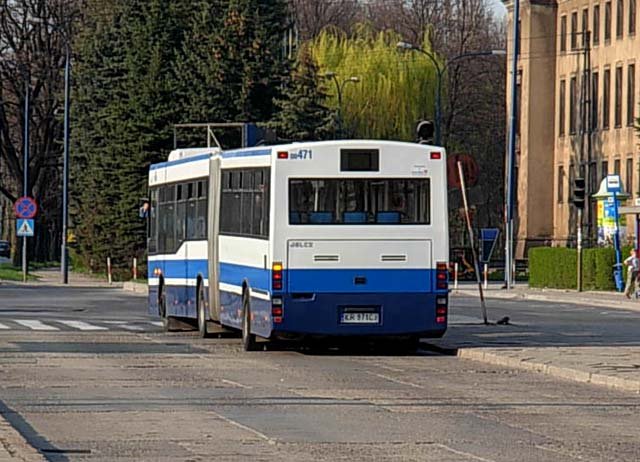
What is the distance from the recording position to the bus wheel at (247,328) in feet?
82.4

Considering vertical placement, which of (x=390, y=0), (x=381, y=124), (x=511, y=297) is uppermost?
(x=390, y=0)

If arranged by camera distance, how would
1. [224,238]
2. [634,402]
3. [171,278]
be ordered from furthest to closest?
[171,278] < [224,238] < [634,402]

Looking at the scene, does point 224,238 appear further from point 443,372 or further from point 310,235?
point 443,372

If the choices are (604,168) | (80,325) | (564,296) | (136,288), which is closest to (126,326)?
(80,325)

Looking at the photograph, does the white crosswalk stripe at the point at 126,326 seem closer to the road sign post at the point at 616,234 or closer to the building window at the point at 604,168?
the road sign post at the point at 616,234

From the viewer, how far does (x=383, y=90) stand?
79500mm

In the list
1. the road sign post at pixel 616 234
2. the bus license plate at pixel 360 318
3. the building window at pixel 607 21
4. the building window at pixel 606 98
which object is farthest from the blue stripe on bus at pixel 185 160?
the building window at pixel 607 21

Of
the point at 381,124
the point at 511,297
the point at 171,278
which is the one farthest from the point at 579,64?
the point at 171,278

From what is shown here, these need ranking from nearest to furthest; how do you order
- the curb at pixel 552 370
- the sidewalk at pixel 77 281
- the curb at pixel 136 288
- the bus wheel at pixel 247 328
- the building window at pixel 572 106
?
1. the curb at pixel 552 370
2. the bus wheel at pixel 247 328
3. the curb at pixel 136 288
4. the sidewalk at pixel 77 281
5. the building window at pixel 572 106

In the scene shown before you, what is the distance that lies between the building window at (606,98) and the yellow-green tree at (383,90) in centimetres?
776

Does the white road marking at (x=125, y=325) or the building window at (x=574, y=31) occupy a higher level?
the building window at (x=574, y=31)

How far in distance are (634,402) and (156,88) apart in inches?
2029

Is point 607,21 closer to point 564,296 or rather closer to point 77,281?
point 77,281

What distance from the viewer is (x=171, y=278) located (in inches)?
1196
